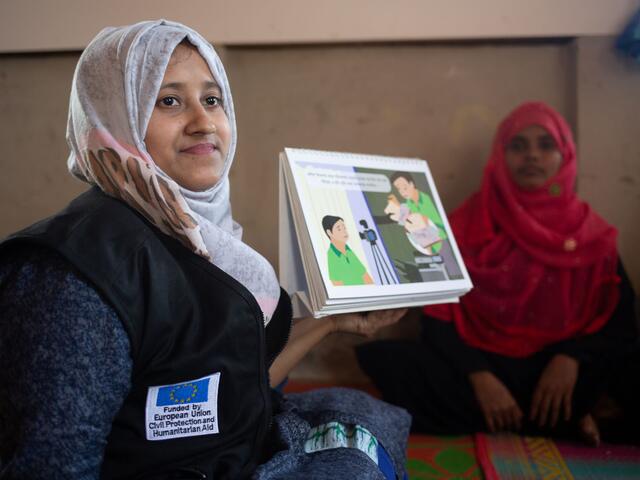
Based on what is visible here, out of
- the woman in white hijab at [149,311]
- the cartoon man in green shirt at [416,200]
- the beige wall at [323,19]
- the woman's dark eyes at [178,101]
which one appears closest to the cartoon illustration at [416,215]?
the cartoon man in green shirt at [416,200]

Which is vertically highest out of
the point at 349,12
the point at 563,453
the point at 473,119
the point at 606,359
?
the point at 349,12

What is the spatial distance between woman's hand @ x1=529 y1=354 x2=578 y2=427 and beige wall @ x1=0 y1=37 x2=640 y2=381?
2.54 feet

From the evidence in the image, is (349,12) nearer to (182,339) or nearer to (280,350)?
(280,350)

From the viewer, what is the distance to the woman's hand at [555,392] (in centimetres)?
199

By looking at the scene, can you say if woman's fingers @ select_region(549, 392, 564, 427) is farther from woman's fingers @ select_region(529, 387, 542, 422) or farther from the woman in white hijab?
the woman in white hijab

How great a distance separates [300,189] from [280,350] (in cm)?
37

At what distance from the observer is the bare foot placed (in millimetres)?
1931

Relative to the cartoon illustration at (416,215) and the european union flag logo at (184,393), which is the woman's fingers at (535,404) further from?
the european union flag logo at (184,393)

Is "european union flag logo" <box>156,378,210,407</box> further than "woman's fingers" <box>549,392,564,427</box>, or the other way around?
"woman's fingers" <box>549,392,564,427</box>

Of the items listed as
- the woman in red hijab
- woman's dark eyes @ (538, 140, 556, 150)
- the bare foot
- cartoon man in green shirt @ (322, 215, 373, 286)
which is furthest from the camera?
woman's dark eyes @ (538, 140, 556, 150)

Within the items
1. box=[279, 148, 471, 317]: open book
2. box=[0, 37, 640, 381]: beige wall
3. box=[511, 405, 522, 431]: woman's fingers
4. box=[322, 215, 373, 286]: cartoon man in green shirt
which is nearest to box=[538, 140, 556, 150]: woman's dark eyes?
box=[0, 37, 640, 381]: beige wall

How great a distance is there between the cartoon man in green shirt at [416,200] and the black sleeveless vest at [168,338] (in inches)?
27.2

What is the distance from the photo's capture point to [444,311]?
7.32 ft

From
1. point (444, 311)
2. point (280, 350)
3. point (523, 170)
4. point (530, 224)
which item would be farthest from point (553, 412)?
point (280, 350)
